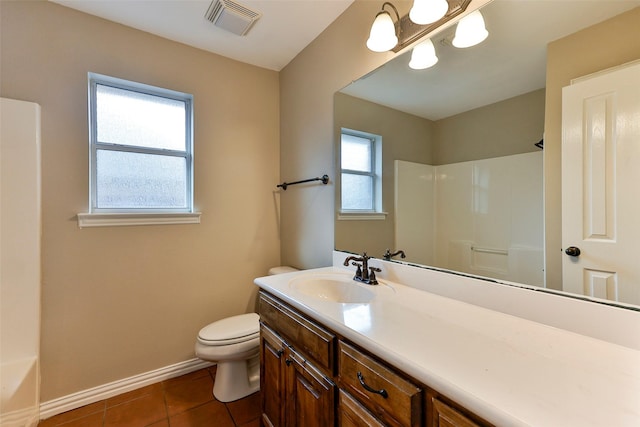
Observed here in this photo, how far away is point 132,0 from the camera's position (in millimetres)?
1578

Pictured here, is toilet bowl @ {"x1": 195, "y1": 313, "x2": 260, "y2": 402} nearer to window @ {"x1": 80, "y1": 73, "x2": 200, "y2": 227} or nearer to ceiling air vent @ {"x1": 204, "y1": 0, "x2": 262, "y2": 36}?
window @ {"x1": 80, "y1": 73, "x2": 200, "y2": 227}

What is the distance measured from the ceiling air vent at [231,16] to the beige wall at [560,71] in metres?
1.60

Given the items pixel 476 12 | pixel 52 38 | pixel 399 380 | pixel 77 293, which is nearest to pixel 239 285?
pixel 77 293

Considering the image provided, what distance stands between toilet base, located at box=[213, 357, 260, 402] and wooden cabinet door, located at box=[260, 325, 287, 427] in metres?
0.44

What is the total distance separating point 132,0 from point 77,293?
1.79 meters

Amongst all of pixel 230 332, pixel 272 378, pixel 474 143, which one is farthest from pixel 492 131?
pixel 230 332

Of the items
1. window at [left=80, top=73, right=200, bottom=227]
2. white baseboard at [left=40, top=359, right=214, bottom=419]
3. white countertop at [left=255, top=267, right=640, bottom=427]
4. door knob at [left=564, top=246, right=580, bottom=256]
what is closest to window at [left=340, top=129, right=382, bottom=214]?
white countertop at [left=255, top=267, right=640, bottom=427]

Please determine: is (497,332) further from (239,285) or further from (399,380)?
(239,285)

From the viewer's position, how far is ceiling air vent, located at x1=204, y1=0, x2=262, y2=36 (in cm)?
161

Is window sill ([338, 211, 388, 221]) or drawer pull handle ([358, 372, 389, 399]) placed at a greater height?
window sill ([338, 211, 388, 221])

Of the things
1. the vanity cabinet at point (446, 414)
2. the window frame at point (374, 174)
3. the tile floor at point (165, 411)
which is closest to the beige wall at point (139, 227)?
the tile floor at point (165, 411)

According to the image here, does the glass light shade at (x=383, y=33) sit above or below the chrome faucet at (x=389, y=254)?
above

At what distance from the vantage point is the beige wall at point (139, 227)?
1.58 m

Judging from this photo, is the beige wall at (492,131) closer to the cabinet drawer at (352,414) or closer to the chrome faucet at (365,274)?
the chrome faucet at (365,274)
